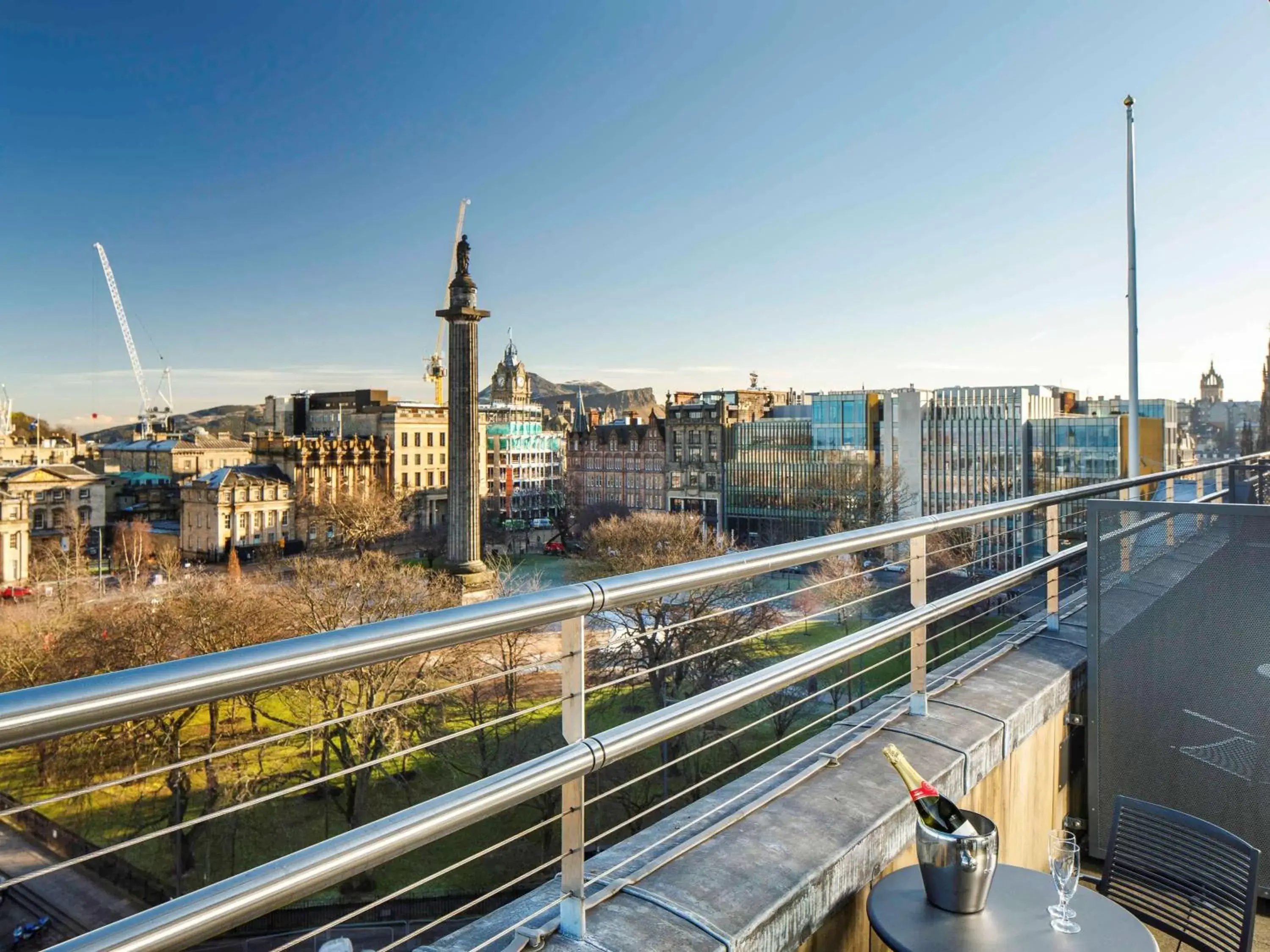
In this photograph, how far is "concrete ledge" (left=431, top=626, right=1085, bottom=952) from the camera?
2070mm

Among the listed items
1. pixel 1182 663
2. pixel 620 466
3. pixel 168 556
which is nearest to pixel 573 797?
pixel 1182 663

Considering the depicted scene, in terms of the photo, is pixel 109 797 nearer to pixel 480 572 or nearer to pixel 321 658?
pixel 321 658

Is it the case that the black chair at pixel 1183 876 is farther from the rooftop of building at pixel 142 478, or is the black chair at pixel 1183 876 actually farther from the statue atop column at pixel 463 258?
the rooftop of building at pixel 142 478

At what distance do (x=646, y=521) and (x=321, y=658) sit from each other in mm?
45161

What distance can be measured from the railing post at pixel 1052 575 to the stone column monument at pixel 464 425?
48.3 meters

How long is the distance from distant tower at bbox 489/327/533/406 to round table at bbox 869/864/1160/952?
548 ft

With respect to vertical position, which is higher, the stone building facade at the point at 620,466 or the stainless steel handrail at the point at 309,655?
the stainless steel handrail at the point at 309,655

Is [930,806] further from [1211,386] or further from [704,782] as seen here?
[1211,386]

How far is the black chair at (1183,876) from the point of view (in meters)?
2.76

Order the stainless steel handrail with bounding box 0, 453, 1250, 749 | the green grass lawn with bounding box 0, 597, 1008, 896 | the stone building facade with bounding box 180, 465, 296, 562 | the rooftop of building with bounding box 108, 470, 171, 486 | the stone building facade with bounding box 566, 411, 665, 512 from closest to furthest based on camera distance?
the stainless steel handrail with bounding box 0, 453, 1250, 749 < the green grass lawn with bounding box 0, 597, 1008, 896 < the stone building facade with bounding box 180, 465, 296, 562 < the rooftop of building with bounding box 108, 470, 171, 486 < the stone building facade with bounding box 566, 411, 665, 512

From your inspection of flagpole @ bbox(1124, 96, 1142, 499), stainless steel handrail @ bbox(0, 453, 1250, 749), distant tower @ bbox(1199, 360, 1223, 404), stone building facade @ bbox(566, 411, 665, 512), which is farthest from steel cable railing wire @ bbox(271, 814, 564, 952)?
distant tower @ bbox(1199, 360, 1223, 404)

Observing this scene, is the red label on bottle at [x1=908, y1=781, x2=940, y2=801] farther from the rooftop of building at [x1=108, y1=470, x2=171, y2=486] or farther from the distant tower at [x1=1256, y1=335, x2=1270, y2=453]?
the rooftop of building at [x1=108, y1=470, x2=171, y2=486]

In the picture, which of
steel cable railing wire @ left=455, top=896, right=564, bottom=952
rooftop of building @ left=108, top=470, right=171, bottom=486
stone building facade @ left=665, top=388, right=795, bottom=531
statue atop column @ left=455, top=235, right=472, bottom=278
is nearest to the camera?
steel cable railing wire @ left=455, top=896, right=564, bottom=952

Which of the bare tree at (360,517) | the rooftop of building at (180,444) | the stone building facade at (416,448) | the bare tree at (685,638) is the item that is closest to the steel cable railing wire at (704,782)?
the bare tree at (685,638)
